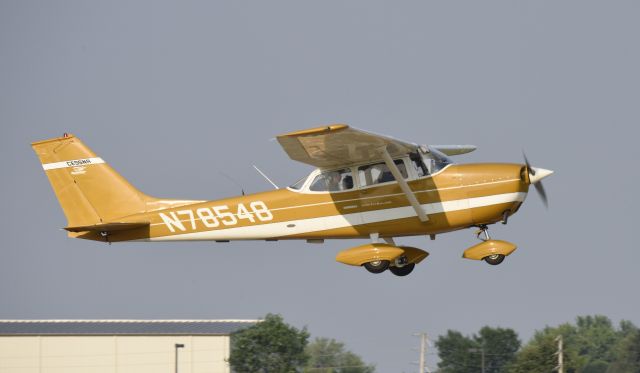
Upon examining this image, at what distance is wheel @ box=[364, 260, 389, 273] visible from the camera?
1975 centimetres

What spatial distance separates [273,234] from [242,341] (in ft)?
68.4

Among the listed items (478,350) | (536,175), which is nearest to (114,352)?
(536,175)

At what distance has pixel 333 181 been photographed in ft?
65.5

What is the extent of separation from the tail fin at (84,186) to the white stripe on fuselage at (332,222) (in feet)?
3.15

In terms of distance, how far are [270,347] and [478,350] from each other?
21819 mm

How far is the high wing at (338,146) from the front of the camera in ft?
58.9

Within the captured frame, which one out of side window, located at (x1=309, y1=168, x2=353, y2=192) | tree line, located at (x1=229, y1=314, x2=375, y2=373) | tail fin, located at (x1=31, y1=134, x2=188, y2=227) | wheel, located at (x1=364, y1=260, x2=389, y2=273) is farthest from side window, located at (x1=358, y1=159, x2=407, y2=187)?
tree line, located at (x1=229, y1=314, x2=375, y2=373)

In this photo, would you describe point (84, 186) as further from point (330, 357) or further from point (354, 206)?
point (330, 357)

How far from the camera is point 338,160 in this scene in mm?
19547

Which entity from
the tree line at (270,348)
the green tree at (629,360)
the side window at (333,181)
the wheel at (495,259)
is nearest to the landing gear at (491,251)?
the wheel at (495,259)

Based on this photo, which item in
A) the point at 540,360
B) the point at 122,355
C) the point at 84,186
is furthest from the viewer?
the point at 540,360

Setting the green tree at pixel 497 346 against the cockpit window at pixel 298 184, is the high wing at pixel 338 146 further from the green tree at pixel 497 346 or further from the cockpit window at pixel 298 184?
the green tree at pixel 497 346

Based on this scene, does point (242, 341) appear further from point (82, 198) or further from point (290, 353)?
point (82, 198)

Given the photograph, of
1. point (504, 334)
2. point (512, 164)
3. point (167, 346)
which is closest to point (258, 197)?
point (512, 164)
